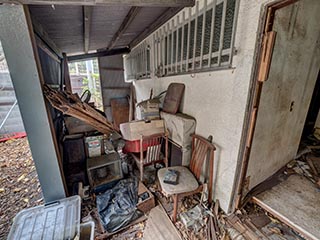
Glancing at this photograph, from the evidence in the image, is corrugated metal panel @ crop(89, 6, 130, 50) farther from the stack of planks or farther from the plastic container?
the plastic container

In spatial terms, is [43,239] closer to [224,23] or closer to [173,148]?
[173,148]

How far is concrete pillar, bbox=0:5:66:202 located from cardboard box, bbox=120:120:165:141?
32.4 inches

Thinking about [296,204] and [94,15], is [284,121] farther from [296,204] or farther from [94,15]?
[94,15]

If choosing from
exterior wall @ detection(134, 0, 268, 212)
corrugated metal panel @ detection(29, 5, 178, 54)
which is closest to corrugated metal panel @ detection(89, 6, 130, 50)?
corrugated metal panel @ detection(29, 5, 178, 54)

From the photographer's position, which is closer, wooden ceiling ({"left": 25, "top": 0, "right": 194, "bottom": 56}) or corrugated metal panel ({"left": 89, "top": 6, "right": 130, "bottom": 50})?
wooden ceiling ({"left": 25, "top": 0, "right": 194, "bottom": 56})

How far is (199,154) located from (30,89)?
5.91ft

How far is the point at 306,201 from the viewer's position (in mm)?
1651

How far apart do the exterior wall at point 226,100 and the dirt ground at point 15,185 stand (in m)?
2.31

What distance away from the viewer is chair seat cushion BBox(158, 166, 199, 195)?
155 cm

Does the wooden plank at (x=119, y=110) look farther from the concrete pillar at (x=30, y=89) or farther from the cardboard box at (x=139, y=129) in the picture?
the concrete pillar at (x=30, y=89)

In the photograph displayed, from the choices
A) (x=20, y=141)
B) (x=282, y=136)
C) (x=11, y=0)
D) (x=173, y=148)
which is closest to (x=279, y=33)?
(x=282, y=136)

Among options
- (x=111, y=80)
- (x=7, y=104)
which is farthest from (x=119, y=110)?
(x=7, y=104)

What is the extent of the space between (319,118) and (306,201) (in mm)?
2169

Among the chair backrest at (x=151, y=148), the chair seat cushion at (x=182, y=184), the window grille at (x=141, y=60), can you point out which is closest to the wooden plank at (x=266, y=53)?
the chair seat cushion at (x=182, y=184)
